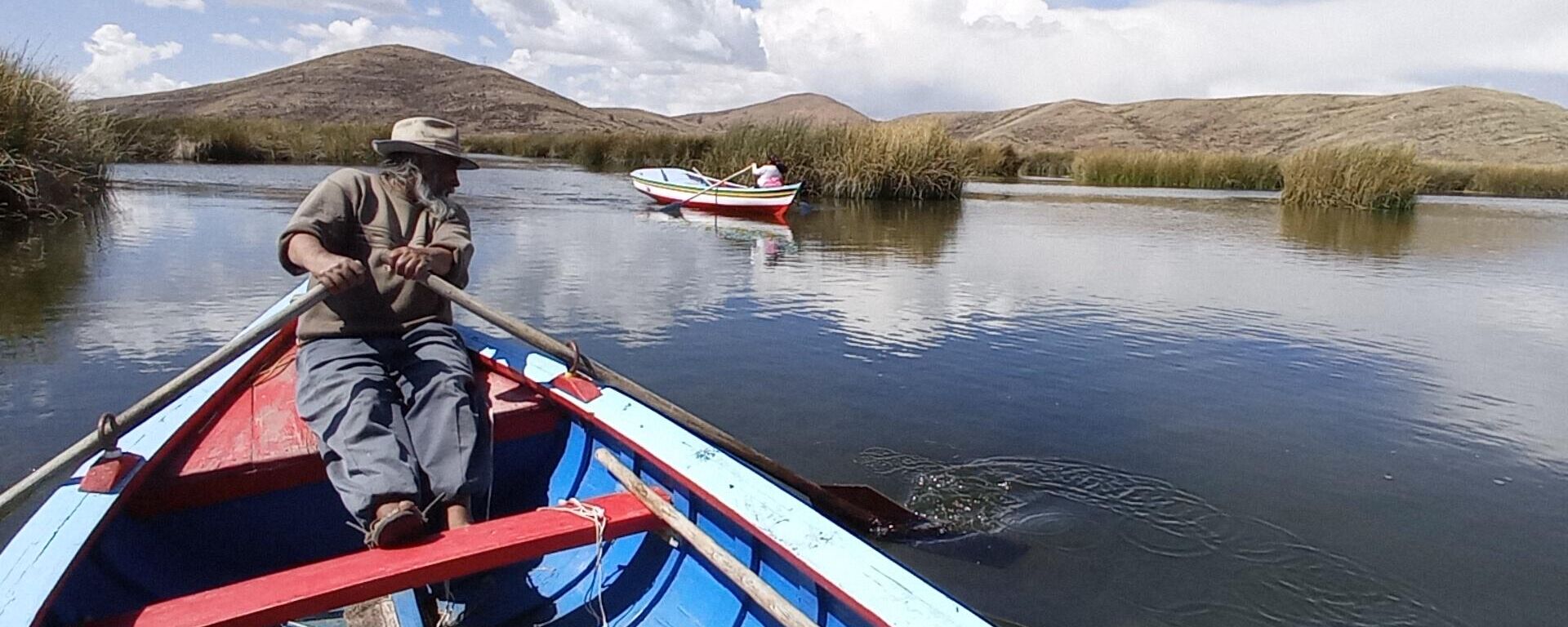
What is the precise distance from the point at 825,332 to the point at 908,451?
2.71 m

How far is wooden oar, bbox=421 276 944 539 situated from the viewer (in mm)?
3266

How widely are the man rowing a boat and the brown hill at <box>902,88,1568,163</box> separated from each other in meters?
73.6

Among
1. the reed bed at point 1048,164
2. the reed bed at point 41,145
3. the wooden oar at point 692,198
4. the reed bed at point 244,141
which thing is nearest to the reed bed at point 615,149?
the reed bed at point 244,141

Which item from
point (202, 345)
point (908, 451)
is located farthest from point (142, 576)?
point (202, 345)

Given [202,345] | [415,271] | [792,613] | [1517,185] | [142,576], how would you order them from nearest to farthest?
[792,613] → [142,576] → [415,271] → [202,345] → [1517,185]

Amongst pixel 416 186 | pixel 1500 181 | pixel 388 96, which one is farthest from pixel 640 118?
pixel 416 186

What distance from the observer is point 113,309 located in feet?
24.3

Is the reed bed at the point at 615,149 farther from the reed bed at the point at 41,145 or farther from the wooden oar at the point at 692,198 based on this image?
the reed bed at the point at 41,145

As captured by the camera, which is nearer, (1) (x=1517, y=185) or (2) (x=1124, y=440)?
(2) (x=1124, y=440)

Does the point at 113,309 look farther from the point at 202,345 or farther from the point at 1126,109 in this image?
the point at 1126,109

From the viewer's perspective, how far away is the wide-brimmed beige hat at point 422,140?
131 inches

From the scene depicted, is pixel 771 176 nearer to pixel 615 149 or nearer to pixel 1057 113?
pixel 615 149

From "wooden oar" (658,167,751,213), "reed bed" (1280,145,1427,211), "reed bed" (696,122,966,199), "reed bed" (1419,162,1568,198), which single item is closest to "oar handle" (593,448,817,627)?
"wooden oar" (658,167,751,213)

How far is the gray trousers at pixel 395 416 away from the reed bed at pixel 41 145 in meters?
11.2
